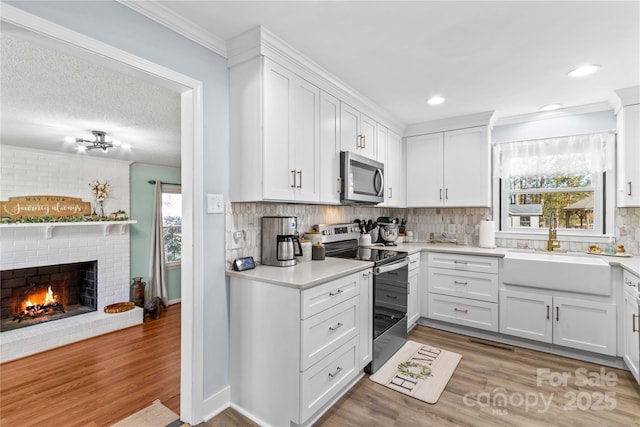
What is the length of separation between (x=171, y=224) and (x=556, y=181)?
572cm

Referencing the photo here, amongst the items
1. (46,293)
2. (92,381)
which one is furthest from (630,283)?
(46,293)

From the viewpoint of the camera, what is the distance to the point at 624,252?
2.87 m

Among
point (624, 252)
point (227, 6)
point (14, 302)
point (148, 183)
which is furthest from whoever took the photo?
point (148, 183)

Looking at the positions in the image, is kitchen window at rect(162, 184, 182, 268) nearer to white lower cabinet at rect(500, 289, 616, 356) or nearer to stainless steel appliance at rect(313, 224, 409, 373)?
stainless steel appliance at rect(313, 224, 409, 373)

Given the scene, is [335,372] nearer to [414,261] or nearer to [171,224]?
[414,261]

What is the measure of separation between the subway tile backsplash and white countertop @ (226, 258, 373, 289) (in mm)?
232

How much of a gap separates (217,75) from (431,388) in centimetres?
272

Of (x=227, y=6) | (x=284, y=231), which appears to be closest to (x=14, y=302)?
(x=284, y=231)

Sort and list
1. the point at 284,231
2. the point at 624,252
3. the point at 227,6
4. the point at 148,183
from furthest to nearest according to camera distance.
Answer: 1. the point at 148,183
2. the point at 624,252
3. the point at 284,231
4. the point at 227,6

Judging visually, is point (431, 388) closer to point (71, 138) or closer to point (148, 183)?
point (71, 138)

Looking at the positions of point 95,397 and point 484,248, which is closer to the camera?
point 95,397

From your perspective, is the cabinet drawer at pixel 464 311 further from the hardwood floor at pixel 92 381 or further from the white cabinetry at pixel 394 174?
→ the hardwood floor at pixel 92 381

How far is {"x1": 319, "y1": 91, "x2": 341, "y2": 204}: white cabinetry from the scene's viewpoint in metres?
2.43

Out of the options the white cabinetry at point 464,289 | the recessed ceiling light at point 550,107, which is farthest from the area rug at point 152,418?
the recessed ceiling light at point 550,107
